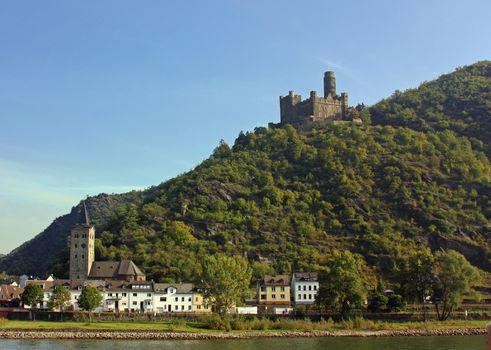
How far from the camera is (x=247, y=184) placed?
165 meters

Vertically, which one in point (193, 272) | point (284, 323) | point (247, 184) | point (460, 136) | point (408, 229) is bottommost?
point (284, 323)

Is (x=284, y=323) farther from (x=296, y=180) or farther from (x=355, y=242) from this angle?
(x=296, y=180)

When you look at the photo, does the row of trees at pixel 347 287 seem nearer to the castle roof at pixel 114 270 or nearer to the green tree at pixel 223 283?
the green tree at pixel 223 283

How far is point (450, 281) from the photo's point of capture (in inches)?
3661

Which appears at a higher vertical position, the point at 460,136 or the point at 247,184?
the point at 460,136

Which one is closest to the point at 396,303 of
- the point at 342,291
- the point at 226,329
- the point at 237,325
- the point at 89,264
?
the point at 342,291

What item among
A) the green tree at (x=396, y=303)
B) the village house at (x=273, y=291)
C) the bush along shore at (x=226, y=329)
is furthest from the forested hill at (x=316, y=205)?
the bush along shore at (x=226, y=329)

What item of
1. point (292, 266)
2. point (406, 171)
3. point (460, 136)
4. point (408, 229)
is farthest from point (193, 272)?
point (460, 136)

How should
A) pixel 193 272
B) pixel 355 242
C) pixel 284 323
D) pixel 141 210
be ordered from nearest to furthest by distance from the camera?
pixel 284 323 < pixel 193 272 < pixel 355 242 < pixel 141 210

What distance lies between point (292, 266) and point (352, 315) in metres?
37.1

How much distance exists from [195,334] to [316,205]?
79163 millimetres

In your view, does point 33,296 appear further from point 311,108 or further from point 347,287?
point 311,108

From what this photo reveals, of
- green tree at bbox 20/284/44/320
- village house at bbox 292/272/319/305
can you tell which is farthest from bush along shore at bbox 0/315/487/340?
village house at bbox 292/272/319/305

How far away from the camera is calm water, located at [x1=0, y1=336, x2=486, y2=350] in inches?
2665
